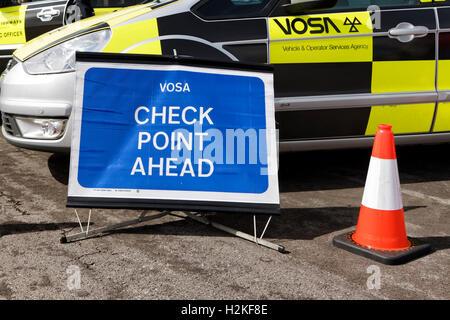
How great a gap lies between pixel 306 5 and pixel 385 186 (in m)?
1.36

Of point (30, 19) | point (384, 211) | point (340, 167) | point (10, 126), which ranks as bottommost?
point (340, 167)

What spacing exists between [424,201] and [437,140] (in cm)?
53

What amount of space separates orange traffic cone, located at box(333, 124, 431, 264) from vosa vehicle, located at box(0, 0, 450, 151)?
898mm

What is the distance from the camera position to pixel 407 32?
3854mm

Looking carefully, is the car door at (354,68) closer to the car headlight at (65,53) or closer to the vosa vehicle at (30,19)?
the car headlight at (65,53)

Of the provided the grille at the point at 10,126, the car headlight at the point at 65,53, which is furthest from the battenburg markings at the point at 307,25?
the grille at the point at 10,126

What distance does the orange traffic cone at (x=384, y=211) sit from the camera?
297cm

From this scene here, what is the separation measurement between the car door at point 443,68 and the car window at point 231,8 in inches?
46.5

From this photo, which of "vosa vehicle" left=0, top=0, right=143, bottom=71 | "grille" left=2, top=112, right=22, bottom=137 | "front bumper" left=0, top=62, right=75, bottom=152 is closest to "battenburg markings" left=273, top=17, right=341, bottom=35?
"front bumper" left=0, top=62, right=75, bottom=152

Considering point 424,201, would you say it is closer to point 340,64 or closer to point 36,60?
point 340,64

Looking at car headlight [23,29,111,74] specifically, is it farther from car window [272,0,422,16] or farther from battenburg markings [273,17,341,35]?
car window [272,0,422,16]

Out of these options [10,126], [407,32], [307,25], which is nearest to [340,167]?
[407,32]

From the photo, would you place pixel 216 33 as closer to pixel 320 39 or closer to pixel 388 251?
pixel 320 39

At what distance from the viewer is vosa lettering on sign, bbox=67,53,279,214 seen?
3.03 metres
